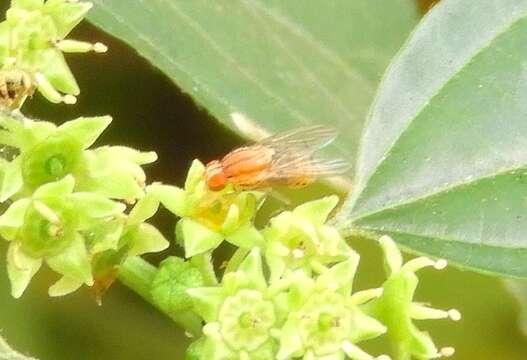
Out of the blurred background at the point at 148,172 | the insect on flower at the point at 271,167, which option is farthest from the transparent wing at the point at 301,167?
the blurred background at the point at 148,172

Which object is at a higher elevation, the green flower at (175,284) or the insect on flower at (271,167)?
the insect on flower at (271,167)

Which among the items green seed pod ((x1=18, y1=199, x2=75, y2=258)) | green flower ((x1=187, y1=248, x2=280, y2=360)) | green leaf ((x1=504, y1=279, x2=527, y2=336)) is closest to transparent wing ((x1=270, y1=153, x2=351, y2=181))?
green flower ((x1=187, y1=248, x2=280, y2=360))

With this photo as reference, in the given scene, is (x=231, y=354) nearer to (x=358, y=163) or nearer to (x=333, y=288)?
(x=333, y=288)

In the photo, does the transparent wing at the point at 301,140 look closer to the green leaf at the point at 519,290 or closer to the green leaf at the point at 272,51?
the green leaf at the point at 272,51

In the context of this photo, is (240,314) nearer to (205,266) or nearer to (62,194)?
(205,266)

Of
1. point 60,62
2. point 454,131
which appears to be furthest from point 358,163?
point 60,62

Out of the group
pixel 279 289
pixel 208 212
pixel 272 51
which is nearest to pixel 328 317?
pixel 279 289
